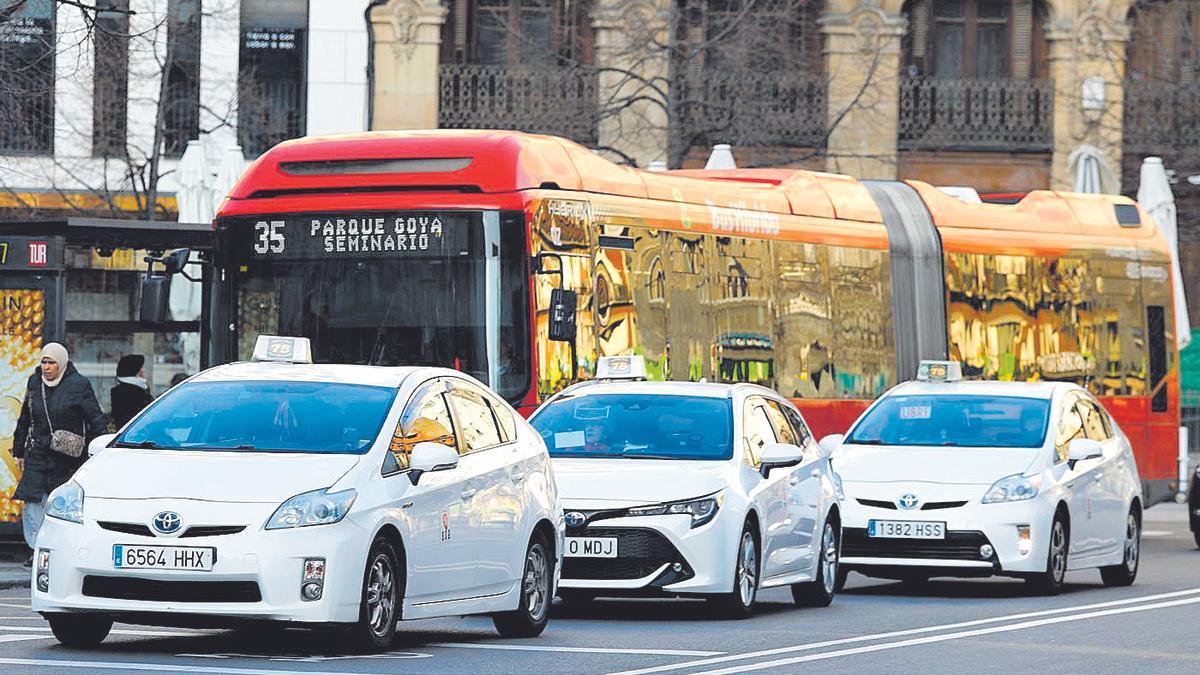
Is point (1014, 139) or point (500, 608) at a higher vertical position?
point (1014, 139)

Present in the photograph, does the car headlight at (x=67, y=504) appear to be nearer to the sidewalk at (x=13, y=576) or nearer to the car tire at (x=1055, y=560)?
the sidewalk at (x=13, y=576)

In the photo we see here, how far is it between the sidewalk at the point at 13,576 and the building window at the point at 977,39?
84.6 feet

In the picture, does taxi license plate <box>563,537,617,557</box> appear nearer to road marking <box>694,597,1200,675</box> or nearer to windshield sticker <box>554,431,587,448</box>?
windshield sticker <box>554,431,587,448</box>

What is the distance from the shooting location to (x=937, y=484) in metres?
17.7

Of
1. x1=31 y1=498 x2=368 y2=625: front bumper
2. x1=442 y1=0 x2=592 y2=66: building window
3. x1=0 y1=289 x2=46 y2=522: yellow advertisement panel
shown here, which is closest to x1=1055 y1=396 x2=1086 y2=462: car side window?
x1=0 y1=289 x2=46 y2=522: yellow advertisement panel

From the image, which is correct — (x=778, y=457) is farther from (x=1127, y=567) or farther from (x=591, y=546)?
(x=1127, y=567)

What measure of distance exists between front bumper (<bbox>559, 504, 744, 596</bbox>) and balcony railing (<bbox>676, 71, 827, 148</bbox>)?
19.4 m

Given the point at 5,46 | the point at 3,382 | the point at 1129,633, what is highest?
the point at 5,46

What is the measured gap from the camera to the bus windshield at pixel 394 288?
58.0 feet

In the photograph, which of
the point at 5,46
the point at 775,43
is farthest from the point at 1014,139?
the point at 5,46

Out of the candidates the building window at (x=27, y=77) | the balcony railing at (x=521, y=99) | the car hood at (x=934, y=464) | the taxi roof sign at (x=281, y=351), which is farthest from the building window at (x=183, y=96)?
the taxi roof sign at (x=281, y=351)

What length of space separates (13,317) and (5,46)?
7484 mm

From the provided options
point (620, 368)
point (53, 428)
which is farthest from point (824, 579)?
point (53, 428)

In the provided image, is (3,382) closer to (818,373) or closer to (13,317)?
(13,317)
